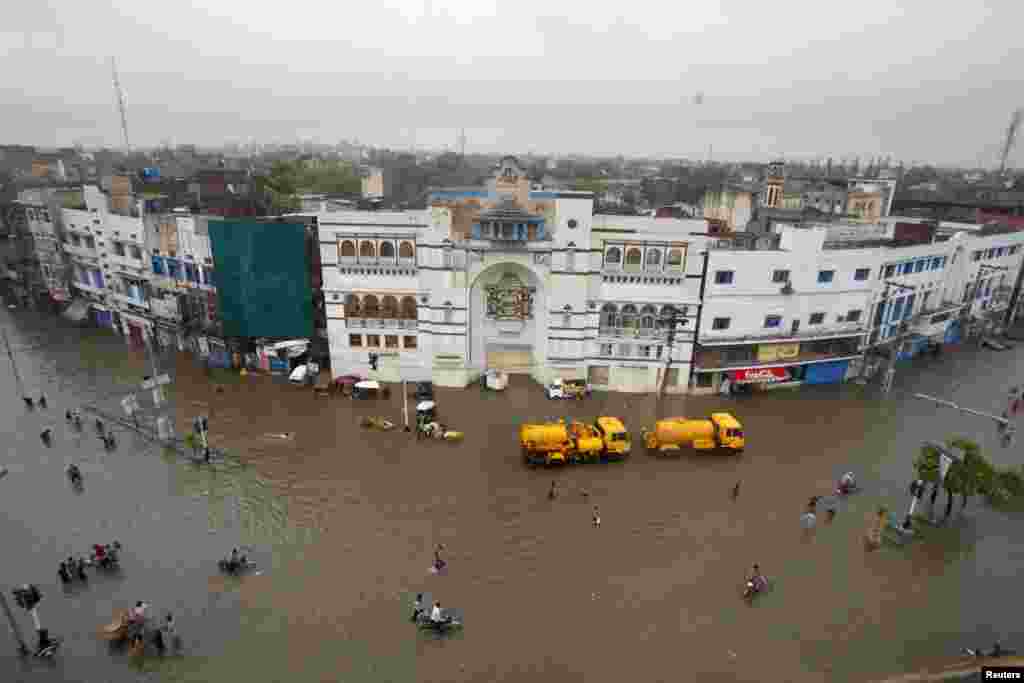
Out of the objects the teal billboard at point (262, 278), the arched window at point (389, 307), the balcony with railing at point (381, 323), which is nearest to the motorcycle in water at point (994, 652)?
the balcony with railing at point (381, 323)

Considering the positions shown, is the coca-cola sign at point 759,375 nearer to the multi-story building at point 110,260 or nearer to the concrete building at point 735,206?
the concrete building at point 735,206

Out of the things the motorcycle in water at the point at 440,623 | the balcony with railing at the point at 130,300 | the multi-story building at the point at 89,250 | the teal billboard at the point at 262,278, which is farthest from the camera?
the multi-story building at the point at 89,250

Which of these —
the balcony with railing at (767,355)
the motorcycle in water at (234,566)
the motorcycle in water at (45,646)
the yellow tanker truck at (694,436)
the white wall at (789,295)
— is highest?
the white wall at (789,295)

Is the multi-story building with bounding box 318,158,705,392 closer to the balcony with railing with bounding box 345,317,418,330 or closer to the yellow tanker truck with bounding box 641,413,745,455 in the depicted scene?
the balcony with railing with bounding box 345,317,418,330

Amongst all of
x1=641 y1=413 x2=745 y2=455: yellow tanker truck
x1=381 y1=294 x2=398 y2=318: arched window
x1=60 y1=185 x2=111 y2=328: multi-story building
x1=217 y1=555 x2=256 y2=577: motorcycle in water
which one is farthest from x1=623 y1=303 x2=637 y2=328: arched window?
x1=60 y1=185 x2=111 y2=328: multi-story building

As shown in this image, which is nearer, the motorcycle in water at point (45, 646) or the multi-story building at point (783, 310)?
the motorcycle in water at point (45, 646)
